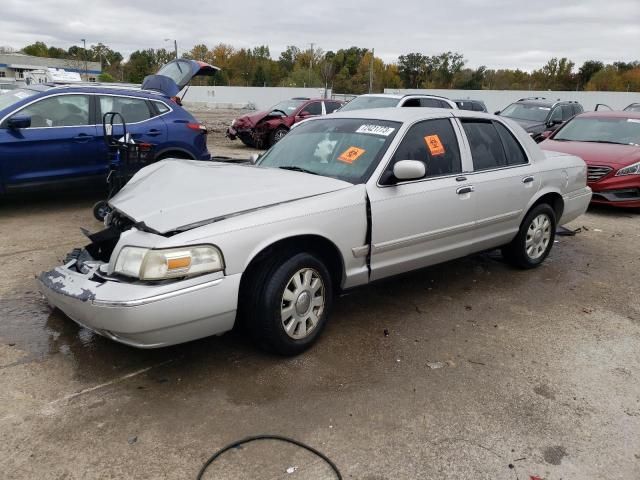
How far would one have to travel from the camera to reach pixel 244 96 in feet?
163

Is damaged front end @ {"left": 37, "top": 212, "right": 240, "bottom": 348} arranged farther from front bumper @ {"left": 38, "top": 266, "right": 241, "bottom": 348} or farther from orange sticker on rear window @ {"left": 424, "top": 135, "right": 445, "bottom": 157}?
orange sticker on rear window @ {"left": 424, "top": 135, "right": 445, "bottom": 157}

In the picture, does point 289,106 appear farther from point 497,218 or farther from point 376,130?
point 376,130

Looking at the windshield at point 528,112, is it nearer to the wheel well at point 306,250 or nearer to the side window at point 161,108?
the side window at point 161,108

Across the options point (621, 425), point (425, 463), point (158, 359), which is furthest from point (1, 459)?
point (621, 425)

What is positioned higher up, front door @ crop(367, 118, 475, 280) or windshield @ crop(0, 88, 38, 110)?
windshield @ crop(0, 88, 38, 110)

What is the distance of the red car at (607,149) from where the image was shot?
27.1ft

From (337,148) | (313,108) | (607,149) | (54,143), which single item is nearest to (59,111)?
(54,143)

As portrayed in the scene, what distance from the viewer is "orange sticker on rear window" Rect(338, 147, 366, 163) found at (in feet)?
13.4

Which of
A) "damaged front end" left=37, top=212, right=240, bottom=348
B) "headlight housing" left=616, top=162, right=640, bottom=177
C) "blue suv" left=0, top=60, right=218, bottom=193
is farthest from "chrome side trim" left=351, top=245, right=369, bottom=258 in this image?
"headlight housing" left=616, top=162, right=640, bottom=177

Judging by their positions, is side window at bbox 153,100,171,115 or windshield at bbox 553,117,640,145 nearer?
side window at bbox 153,100,171,115

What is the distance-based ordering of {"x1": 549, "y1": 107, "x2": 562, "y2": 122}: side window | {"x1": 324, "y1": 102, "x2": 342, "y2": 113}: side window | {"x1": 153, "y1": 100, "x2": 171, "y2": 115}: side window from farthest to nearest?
{"x1": 324, "y1": 102, "x2": 342, "y2": 113}: side window
{"x1": 549, "y1": 107, "x2": 562, "y2": 122}: side window
{"x1": 153, "y1": 100, "x2": 171, "y2": 115}: side window

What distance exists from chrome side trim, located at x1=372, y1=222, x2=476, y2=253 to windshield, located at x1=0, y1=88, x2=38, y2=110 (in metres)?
5.38

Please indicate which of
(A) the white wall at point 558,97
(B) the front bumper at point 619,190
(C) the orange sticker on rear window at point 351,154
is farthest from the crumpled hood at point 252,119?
(A) the white wall at point 558,97

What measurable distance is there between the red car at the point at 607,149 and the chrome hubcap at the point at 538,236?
3.51 m
